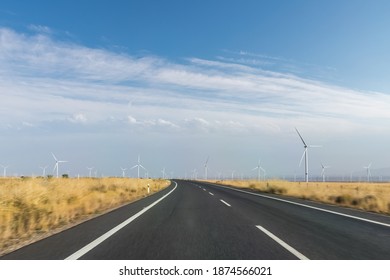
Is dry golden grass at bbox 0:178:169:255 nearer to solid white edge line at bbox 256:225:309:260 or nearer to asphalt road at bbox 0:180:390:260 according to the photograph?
asphalt road at bbox 0:180:390:260


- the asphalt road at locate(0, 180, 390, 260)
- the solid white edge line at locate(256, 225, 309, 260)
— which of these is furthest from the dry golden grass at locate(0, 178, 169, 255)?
the solid white edge line at locate(256, 225, 309, 260)

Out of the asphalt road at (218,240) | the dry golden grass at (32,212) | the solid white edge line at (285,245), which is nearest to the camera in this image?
the solid white edge line at (285,245)

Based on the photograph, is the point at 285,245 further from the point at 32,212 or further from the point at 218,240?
the point at 32,212

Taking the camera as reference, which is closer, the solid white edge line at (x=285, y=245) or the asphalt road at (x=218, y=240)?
the solid white edge line at (x=285, y=245)

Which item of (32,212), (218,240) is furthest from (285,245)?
(32,212)

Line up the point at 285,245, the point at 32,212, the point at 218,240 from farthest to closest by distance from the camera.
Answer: the point at 32,212
the point at 218,240
the point at 285,245

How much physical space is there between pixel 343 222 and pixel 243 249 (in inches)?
217

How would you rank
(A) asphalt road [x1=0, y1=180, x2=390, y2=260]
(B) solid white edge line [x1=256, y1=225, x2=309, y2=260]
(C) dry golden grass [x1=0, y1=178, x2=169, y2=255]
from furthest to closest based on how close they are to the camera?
(C) dry golden grass [x1=0, y1=178, x2=169, y2=255], (A) asphalt road [x1=0, y1=180, x2=390, y2=260], (B) solid white edge line [x1=256, y1=225, x2=309, y2=260]

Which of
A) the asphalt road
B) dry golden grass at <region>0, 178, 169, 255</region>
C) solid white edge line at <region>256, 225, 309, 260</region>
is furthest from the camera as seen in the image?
dry golden grass at <region>0, 178, 169, 255</region>

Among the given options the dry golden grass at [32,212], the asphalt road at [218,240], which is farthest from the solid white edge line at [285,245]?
the dry golden grass at [32,212]

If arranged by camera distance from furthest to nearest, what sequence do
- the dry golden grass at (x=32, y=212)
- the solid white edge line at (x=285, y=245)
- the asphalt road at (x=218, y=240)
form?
1. the dry golden grass at (x=32, y=212)
2. the asphalt road at (x=218, y=240)
3. the solid white edge line at (x=285, y=245)

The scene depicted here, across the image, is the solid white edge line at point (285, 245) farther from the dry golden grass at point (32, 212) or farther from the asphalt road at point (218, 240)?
the dry golden grass at point (32, 212)
